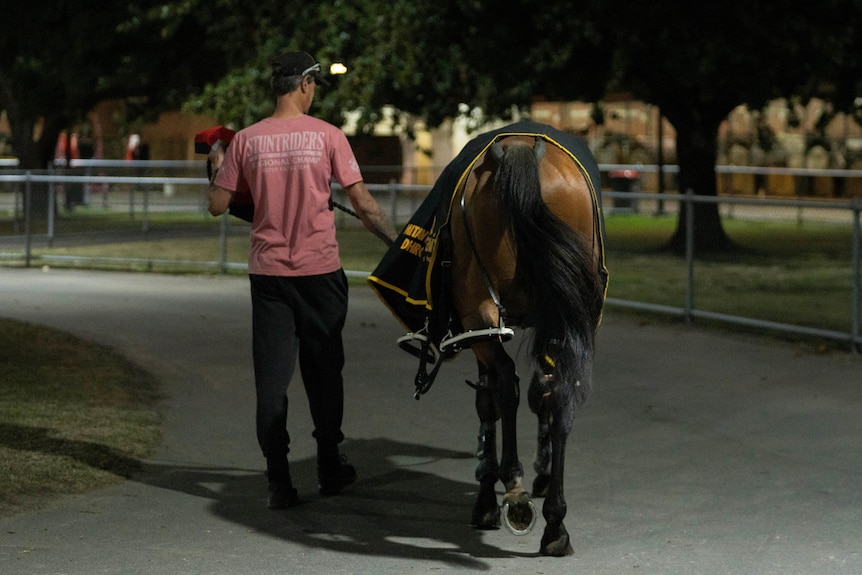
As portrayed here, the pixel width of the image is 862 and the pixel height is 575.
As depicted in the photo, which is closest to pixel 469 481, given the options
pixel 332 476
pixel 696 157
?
pixel 332 476

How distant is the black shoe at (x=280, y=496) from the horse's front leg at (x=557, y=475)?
4.68 ft

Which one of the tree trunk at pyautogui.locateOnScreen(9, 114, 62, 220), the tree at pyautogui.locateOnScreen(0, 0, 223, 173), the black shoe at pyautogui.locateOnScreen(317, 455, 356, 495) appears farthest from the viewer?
the tree trunk at pyautogui.locateOnScreen(9, 114, 62, 220)

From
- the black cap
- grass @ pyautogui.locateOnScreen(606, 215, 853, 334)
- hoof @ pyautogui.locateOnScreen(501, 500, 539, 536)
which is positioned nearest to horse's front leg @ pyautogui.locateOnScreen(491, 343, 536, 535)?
hoof @ pyautogui.locateOnScreen(501, 500, 539, 536)

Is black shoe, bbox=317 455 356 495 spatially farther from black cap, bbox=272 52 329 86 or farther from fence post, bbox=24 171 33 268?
fence post, bbox=24 171 33 268

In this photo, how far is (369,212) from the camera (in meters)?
6.82

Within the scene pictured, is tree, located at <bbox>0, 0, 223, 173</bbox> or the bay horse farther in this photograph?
tree, located at <bbox>0, 0, 223, 173</bbox>

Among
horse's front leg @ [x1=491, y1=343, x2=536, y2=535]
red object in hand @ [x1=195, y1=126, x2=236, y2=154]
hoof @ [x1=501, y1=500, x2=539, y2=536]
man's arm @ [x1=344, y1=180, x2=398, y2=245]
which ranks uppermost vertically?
red object in hand @ [x1=195, y1=126, x2=236, y2=154]

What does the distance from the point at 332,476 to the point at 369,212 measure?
137 cm

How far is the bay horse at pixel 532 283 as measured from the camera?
5.91 metres

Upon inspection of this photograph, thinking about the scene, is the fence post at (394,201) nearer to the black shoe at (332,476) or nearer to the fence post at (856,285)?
the fence post at (856,285)

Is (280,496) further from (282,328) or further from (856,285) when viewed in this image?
(856,285)

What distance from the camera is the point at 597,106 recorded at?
23.5 m

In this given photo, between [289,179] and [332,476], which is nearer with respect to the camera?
[289,179]

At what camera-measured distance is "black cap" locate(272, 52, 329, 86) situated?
22.2 ft
